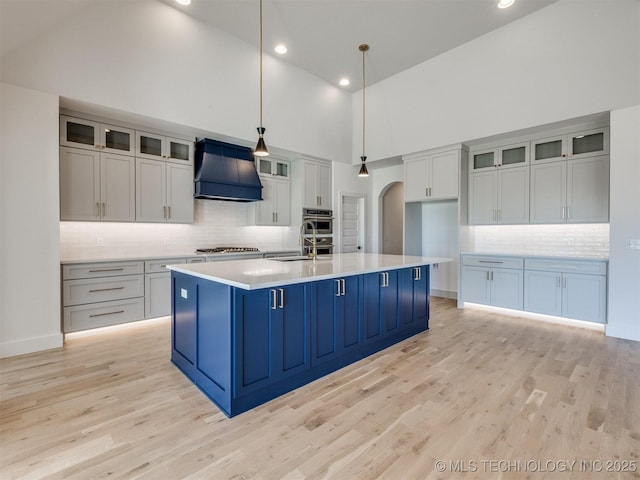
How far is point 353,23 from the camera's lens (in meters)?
4.29

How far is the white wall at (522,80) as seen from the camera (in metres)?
3.62

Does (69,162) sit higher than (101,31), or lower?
lower

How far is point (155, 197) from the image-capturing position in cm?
433

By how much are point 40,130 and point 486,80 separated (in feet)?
19.0

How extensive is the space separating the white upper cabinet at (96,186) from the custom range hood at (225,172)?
91cm

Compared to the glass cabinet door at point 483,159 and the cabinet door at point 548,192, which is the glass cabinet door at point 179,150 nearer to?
the glass cabinet door at point 483,159

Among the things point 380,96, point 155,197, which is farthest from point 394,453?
point 380,96

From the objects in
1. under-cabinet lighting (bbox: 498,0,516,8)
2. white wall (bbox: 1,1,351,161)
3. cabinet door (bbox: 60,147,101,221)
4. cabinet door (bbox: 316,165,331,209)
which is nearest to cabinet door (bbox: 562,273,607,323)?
under-cabinet lighting (bbox: 498,0,516,8)

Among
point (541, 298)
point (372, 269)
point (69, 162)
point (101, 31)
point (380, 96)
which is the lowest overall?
point (541, 298)

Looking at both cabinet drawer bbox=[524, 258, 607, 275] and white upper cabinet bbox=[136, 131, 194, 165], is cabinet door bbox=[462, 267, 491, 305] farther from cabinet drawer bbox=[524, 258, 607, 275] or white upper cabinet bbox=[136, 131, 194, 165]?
white upper cabinet bbox=[136, 131, 194, 165]

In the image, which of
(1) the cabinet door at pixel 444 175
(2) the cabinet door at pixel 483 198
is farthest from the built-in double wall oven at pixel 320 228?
(2) the cabinet door at pixel 483 198

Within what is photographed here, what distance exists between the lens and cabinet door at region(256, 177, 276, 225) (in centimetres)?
543

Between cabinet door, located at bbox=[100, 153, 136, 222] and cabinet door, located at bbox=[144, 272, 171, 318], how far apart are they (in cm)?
84

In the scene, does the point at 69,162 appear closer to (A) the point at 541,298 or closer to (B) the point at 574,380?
(B) the point at 574,380
